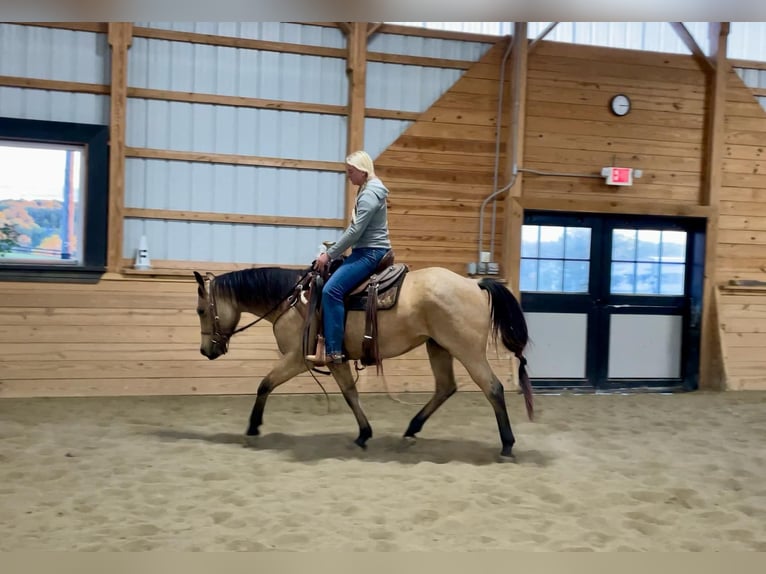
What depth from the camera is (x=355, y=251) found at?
3818mm

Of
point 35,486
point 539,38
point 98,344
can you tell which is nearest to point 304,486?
point 35,486

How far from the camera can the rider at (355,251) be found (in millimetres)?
3684

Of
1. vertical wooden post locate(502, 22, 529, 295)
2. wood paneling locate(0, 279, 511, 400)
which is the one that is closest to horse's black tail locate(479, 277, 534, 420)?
wood paneling locate(0, 279, 511, 400)

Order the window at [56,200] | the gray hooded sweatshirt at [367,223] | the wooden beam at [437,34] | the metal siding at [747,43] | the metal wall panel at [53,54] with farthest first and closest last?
the metal siding at [747,43], the wooden beam at [437,34], the window at [56,200], the metal wall panel at [53,54], the gray hooded sweatshirt at [367,223]

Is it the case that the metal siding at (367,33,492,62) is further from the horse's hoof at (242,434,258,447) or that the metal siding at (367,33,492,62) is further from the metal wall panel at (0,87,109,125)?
the horse's hoof at (242,434,258,447)

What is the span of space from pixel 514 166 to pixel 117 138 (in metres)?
3.60

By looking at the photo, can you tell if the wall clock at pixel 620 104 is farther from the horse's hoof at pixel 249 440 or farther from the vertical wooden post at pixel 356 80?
the horse's hoof at pixel 249 440

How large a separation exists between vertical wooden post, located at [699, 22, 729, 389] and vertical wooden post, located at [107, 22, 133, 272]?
5.58m

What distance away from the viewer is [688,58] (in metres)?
6.68

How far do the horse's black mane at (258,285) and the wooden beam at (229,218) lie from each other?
2082 mm

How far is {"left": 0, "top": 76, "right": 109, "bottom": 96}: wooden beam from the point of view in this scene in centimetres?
550

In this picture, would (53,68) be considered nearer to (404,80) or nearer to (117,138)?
(117,138)

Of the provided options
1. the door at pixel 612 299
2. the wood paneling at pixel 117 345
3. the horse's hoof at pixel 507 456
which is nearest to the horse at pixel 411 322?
the horse's hoof at pixel 507 456

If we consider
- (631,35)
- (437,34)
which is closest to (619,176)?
(631,35)
